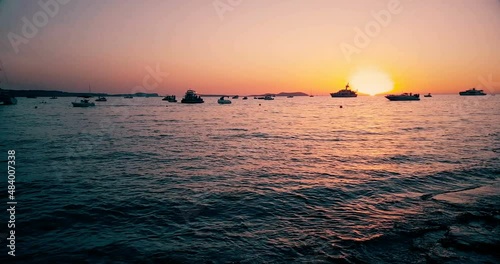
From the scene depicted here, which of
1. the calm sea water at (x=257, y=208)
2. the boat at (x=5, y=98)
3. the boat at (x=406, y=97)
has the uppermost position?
the boat at (x=406, y=97)

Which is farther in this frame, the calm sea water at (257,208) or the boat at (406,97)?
the boat at (406,97)

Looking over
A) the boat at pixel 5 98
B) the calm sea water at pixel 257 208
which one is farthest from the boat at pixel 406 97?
the boat at pixel 5 98

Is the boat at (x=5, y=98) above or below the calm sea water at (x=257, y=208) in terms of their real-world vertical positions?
above

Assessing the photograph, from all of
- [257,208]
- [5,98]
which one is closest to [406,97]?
[257,208]

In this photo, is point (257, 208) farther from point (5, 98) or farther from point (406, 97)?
Answer: point (406, 97)

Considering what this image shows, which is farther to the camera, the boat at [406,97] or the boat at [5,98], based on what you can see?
the boat at [406,97]

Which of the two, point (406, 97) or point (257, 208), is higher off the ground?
Result: point (406, 97)

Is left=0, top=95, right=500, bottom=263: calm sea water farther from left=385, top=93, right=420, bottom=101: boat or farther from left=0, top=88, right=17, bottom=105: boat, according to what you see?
left=385, top=93, right=420, bottom=101: boat

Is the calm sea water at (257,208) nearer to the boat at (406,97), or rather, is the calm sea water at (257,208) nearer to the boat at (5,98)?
the boat at (5,98)

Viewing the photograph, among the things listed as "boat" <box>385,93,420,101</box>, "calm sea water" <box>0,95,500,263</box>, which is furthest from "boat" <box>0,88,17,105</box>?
"boat" <box>385,93,420,101</box>

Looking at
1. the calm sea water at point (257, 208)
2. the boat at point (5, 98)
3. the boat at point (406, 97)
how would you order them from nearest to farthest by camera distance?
the calm sea water at point (257, 208)
the boat at point (5, 98)
the boat at point (406, 97)

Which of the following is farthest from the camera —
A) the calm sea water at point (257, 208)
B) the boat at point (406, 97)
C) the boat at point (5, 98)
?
the boat at point (406, 97)

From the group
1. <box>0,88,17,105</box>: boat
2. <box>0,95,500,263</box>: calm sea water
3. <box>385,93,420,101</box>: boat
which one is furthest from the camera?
<box>385,93,420,101</box>: boat

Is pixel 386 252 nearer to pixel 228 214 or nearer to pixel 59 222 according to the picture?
pixel 228 214
